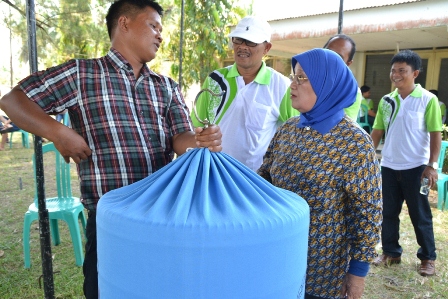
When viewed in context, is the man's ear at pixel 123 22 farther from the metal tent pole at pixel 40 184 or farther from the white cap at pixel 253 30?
the white cap at pixel 253 30

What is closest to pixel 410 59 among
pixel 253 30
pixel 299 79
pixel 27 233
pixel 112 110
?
pixel 253 30

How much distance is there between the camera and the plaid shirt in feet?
5.09

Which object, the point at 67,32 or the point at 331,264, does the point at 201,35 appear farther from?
the point at 331,264

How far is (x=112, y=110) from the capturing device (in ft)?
5.19

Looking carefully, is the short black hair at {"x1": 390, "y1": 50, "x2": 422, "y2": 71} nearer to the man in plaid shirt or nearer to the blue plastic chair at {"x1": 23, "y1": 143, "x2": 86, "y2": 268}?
the man in plaid shirt

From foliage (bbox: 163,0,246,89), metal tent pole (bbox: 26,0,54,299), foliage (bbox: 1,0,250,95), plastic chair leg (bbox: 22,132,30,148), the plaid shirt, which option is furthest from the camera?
plastic chair leg (bbox: 22,132,30,148)

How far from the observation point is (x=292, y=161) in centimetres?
155

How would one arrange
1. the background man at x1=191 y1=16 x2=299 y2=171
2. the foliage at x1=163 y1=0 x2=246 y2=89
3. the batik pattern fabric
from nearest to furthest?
the batik pattern fabric < the background man at x1=191 y1=16 x2=299 y2=171 < the foliage at x1=163 y1=0 x2=246 y2=89

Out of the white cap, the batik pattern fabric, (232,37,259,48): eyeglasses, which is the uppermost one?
the white cap

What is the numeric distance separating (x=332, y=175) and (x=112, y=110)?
2.93 ft

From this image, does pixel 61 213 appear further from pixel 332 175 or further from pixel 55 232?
pixel 332 175

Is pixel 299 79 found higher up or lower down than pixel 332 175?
higher up

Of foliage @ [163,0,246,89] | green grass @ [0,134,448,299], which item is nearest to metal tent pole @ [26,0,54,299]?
green grass @ [0,134,448,299]

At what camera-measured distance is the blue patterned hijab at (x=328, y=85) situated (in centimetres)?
148
